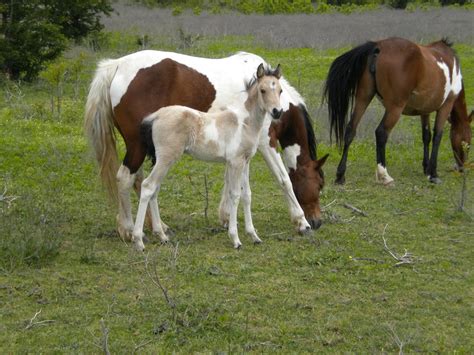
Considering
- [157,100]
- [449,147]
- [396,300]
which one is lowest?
[449,147]

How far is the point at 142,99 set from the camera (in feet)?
21.2

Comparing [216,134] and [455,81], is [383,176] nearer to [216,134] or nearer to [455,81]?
[455,81]

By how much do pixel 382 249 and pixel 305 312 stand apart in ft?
6.04

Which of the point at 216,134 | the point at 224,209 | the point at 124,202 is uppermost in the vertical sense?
the point at 216,134

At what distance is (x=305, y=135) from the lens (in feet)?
24.0

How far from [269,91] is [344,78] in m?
3.30

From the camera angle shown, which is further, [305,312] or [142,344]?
[305,312]

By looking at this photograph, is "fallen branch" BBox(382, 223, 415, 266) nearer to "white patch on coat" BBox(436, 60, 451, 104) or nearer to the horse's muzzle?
the horse's muzzle

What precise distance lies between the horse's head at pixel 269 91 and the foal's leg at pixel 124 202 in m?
1.40

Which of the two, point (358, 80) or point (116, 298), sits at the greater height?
point (358, 80)

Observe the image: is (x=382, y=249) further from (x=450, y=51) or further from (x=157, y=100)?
(x=450, y=51)

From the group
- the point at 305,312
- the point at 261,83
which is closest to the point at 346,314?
the point at 305,312

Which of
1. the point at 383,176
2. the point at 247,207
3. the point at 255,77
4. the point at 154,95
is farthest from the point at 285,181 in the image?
the point at 383,176

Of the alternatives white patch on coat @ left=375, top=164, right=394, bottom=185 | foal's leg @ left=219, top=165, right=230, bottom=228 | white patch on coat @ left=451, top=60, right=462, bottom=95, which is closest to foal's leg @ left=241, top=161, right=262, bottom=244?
foal's leg @ left=219, top=165, right=230, bottom=228
